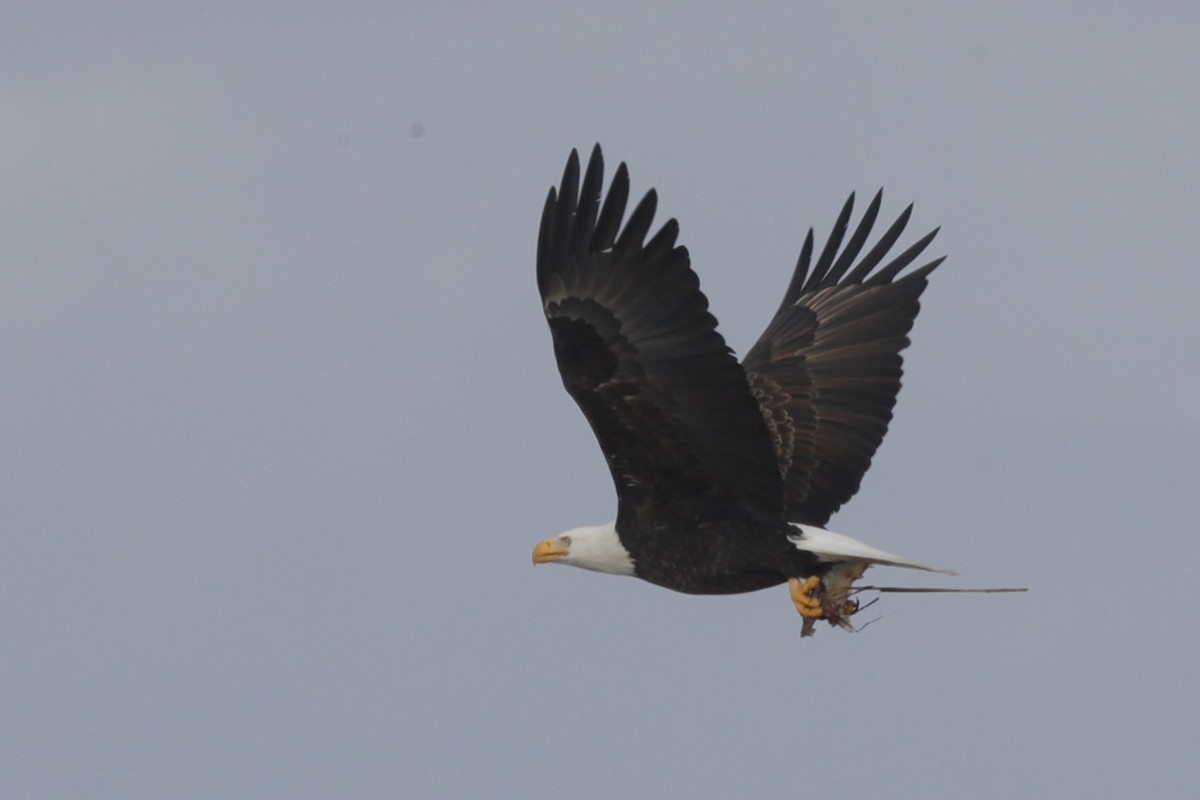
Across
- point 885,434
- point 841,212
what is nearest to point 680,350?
point 885,434

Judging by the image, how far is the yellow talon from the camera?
13.4 meters

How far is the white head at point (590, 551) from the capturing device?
13.8m

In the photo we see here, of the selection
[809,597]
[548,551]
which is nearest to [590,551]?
[548,551]

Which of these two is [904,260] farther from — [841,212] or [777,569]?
[777,569]

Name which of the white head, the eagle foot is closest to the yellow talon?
the eagle foot

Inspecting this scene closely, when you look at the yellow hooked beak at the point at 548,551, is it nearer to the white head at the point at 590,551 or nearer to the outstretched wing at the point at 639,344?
the white head at the point at 590,551

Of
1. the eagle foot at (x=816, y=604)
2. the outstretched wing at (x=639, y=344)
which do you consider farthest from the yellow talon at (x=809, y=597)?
the outstretched wing at (x=639, y=344)

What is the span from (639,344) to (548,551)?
238 cm

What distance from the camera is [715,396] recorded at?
12430mm

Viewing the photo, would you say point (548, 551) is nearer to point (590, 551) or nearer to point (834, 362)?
point (590, 551)

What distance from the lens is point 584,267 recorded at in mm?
12125

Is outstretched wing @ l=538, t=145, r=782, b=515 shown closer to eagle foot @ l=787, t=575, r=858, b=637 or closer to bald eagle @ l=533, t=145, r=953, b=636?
bald eagle @ l=533, t=145, r=953, b=636

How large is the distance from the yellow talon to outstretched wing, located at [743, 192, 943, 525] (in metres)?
0.85

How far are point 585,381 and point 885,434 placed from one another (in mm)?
2703
